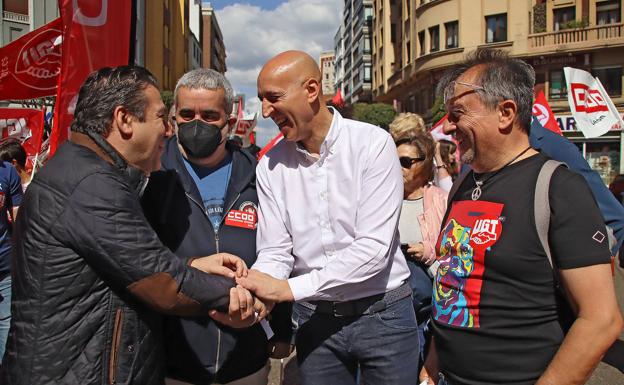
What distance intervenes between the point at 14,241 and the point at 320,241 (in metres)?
1.27

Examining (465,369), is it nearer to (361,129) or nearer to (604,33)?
(361,129)

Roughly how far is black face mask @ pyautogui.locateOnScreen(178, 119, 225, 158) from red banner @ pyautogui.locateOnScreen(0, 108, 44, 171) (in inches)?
248

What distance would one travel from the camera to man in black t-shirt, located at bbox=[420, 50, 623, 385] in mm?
1767

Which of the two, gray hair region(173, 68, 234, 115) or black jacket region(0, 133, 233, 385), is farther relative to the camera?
gray hair region(173, 68, 234, 115)

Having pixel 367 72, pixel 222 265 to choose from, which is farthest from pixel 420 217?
pixel 367 72

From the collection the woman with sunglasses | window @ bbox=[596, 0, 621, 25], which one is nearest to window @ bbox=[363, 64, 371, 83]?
window @ bbox=[596, 0, 621, 25]

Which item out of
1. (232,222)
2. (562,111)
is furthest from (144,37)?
(232,222)

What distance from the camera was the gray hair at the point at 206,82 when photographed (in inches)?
112

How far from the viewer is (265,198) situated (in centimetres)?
271

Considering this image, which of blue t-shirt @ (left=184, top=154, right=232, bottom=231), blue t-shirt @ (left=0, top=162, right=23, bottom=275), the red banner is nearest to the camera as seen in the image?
blue t-shirt @ (left=184, top=154, right=232, bottom=231)

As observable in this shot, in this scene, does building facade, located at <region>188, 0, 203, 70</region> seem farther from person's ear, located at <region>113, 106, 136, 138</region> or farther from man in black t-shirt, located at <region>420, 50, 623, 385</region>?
man in black t-shirt, located at <region>420, 50, 623, 385</region>

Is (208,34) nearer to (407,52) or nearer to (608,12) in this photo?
(407,52)

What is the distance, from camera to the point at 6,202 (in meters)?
4.88

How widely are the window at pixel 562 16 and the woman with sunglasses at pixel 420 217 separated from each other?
1187 inches
